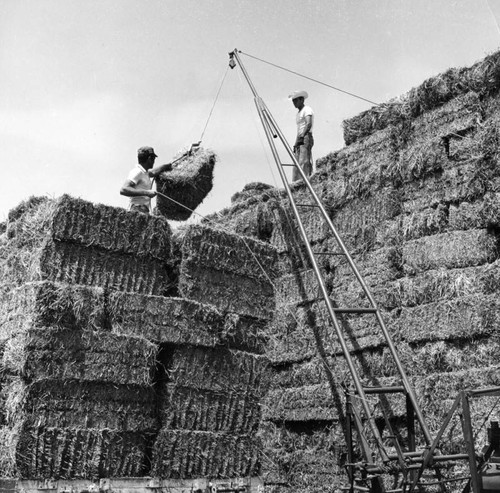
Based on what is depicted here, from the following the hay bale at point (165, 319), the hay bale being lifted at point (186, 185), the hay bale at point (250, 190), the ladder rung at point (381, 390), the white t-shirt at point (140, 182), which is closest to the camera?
the ladder rung at point (381, 390)

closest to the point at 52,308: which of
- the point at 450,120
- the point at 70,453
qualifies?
the point at 70,453

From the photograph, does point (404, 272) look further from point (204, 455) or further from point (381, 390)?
point (204, 455)

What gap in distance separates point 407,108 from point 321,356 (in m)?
2.95

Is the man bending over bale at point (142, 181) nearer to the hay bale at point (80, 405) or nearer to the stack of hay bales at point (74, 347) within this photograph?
the stack of hay bales at point (74, 347)

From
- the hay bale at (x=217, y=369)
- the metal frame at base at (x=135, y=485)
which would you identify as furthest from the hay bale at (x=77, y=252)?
the metal frame at base at (x=135, y=485)

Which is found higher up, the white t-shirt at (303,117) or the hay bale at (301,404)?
the white t-shirt at (303,117)

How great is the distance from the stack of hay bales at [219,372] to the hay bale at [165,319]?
0.13 meters

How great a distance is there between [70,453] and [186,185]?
4.02 m

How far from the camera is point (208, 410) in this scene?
8438 mm

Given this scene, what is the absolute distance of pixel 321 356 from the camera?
8.96 meters

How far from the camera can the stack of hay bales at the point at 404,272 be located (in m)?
7.44

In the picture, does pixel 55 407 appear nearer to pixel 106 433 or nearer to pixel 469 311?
pixel 106 433

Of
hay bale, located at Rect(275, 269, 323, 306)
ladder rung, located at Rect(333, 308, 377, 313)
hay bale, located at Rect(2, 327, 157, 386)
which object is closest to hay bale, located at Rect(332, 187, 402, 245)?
hay bale, located at Rect(275, 269, 323, 306)

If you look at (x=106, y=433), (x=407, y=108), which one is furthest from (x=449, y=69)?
(x=106, y=433)
